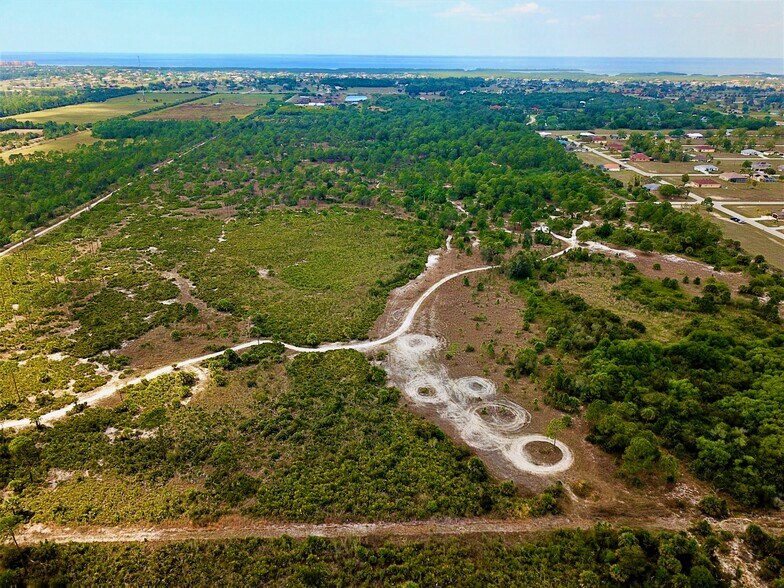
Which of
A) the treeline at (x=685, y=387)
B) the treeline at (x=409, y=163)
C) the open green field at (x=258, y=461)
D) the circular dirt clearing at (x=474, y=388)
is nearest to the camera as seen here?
the open green field at (x=258, y=461)

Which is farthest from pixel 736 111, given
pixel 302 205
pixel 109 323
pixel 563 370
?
pixel 109 323

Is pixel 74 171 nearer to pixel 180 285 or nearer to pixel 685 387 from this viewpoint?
pixel 180 285

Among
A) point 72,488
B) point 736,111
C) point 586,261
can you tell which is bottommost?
point 72,488

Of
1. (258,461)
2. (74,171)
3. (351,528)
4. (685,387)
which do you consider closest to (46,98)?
(74,171)

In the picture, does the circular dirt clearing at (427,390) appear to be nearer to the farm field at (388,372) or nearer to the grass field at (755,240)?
the farm field at (388,372)

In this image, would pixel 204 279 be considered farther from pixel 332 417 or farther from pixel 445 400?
pixel 445 400

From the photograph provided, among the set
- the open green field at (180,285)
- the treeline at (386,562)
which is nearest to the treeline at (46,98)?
the open green field at (180,285)

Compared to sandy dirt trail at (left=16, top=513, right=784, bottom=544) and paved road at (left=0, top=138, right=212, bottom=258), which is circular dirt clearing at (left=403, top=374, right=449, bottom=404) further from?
paved road at (left=0, top=138, right=212, bottom=258)
